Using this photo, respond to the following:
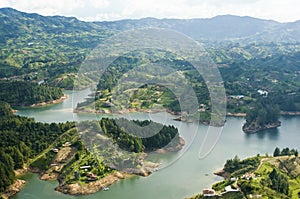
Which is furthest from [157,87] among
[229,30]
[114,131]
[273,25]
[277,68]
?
[273,25]

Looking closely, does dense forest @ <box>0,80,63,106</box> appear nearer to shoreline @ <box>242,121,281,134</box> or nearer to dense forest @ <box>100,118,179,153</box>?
dense forest @ <box>100,118,179,153</box>

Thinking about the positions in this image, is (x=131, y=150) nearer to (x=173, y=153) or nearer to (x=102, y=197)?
(x=173, y=153)

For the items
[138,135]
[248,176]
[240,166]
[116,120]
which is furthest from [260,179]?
[116,120]

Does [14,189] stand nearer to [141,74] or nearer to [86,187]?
[86,187]

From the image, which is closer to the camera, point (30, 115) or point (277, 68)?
point (30, 115)

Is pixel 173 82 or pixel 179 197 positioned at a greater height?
pixel 173 82
